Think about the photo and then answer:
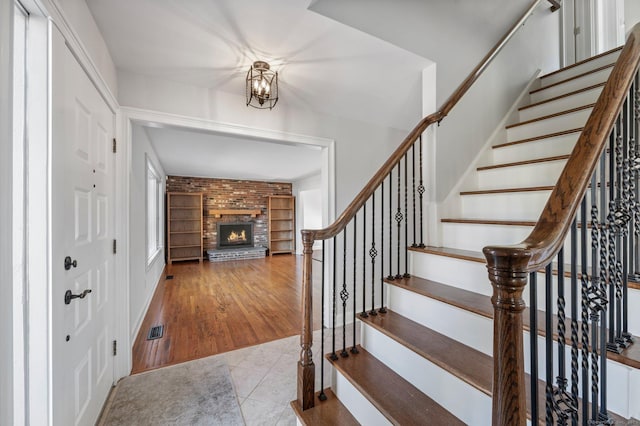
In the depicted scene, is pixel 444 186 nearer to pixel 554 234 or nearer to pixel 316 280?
pixel 554 234

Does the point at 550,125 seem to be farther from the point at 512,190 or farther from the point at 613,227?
the point at 613,227

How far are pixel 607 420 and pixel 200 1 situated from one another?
2531 mm

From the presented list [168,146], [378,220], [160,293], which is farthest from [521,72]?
[160,293]

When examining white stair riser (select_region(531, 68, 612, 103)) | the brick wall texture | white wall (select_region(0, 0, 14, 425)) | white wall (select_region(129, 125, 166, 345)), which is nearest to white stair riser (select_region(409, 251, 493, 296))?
white wall (select_region(0, 0, 14, 425))

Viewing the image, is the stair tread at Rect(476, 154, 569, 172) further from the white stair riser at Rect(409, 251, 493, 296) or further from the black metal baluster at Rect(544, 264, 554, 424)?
the black metal baluster at Rect(544, 264, 554, 424)

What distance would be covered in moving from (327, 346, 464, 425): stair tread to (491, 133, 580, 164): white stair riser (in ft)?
6.40

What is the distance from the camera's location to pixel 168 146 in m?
4.12

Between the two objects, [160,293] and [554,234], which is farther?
[160,293]

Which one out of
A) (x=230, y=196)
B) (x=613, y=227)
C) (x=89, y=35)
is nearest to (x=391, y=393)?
(x=613, y=227)

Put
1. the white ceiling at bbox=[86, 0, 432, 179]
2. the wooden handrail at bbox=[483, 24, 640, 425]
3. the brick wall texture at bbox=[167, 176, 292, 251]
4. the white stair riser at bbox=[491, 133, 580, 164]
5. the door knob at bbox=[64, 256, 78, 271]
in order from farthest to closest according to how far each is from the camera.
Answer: the brick wall texture at bbox=[167, 176, 292, 251], the white stair riser at bbox=[491, 133, 580, 164], the white ceiling at bbox=[86, 0, 432, 179], the door knob at bbox=[64, 256, 78, 271], the wooden handrail at bbox=[483, 24, 640, 425]

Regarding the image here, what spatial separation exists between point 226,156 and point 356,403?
14.6 ft

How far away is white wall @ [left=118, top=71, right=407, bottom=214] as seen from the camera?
2.09 meters

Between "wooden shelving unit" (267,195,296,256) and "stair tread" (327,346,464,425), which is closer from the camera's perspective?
→ "stair tread" (327,346,464,425)

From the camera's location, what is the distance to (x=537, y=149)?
81.4 inches
